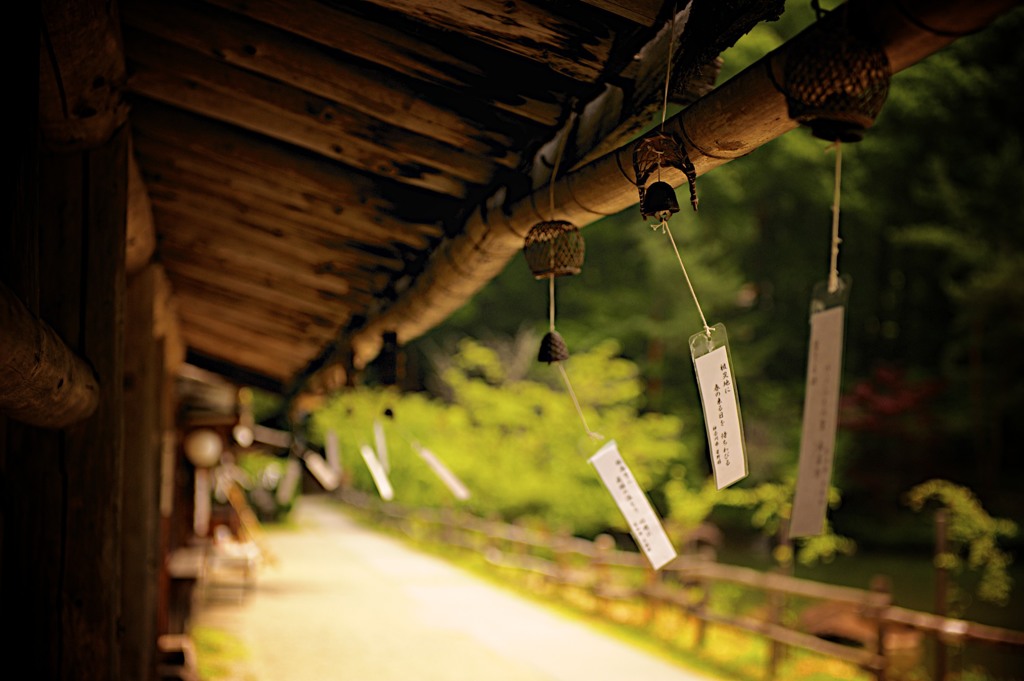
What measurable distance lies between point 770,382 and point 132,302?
18.0 m

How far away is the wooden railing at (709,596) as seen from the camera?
6.43m

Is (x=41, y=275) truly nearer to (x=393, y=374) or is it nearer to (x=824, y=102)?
(x=824, y=102)

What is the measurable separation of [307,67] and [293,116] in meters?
0.30

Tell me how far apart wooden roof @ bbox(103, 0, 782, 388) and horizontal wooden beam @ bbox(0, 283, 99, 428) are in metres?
0.94

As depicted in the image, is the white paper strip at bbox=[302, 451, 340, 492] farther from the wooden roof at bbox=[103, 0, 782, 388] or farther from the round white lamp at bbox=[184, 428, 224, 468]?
the wooden roof at bbox=[103, 0, 782, 388]

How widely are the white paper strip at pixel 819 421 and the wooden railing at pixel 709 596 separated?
54.4 inches

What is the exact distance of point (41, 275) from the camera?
96.6 inches

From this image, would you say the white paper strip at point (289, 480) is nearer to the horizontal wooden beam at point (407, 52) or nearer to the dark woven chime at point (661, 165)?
the horizontal wooden beam at point (407, 52)

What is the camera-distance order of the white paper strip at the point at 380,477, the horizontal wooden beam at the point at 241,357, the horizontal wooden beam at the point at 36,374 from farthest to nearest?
the horizontal wooden beam at the point at 241,357 < the white paper strip at the point at 380,477 < the horizontal wooden beam at the point at 36,374

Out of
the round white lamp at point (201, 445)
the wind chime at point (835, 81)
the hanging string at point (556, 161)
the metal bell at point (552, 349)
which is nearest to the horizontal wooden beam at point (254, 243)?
the metal bell at point (552, 349)

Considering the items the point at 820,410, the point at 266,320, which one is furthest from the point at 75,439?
the point at 266,320

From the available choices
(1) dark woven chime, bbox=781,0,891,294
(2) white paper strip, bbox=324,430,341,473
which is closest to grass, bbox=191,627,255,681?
(2) white paper strip, bbox=324,430,341,473

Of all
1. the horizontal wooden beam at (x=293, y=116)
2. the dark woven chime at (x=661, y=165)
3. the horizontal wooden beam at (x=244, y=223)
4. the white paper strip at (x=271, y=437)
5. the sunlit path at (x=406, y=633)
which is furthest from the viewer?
the white paper strip at (x=271, y=437)

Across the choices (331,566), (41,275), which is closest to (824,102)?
(41,275)
